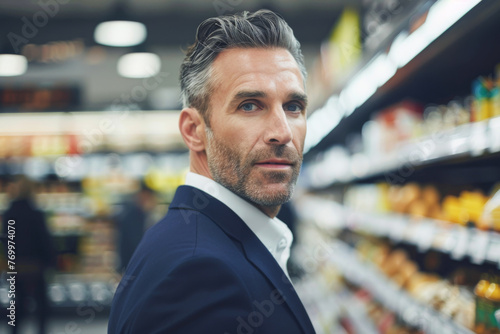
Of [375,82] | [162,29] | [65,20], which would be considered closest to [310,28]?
[162,29]

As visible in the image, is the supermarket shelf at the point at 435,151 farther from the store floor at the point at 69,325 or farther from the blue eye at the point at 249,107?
the store floor at the point at 69,325

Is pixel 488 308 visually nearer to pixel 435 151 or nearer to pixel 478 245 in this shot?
pixel 478 245

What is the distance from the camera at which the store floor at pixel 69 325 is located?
6676mm

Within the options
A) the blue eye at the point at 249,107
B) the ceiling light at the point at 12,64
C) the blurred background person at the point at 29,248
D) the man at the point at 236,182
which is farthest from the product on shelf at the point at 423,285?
the ceiling light at the point at 12,64

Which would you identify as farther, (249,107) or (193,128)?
(193,128)

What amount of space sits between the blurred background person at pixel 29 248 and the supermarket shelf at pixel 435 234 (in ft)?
11.9

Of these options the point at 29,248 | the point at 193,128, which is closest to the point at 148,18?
the point at 29,248

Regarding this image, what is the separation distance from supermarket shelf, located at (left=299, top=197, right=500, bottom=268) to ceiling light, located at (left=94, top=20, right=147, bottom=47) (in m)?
2.75

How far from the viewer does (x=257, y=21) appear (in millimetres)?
1282

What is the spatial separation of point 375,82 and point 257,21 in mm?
1913

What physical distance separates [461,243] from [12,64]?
6.35m

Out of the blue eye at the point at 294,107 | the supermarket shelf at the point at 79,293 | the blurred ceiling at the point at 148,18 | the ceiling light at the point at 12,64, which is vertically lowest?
the supermarket shelf at the point at 79,293

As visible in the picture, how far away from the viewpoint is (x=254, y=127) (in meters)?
1.19

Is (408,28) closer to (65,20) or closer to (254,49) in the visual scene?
(254,49)
